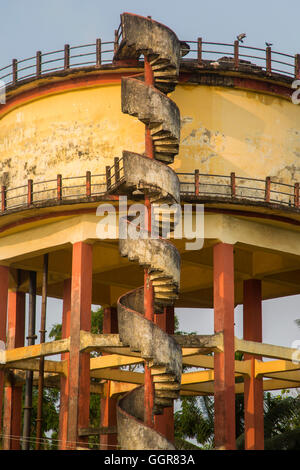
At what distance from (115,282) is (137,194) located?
7.77 meters

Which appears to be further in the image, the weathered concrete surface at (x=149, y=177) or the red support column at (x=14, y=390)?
the red support column at (x=14, y=390)

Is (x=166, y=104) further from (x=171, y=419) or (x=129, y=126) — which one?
(x=171, y=419)

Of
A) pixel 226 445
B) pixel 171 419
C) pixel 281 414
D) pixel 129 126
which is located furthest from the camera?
pixel 281 414

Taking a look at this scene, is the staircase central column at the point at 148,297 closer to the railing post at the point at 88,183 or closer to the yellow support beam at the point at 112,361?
the railing post at the point at 88,183

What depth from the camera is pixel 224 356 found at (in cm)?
2920

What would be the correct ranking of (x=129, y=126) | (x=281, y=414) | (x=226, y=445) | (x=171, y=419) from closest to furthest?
(x=226, y=445) < (x=129, y=126) < (x=171, y=419) < (x=281, y=414)

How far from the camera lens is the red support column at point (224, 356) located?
28.6 metres

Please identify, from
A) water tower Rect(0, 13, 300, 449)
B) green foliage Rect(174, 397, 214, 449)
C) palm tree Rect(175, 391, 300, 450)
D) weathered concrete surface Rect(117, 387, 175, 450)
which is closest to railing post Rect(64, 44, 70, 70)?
water tower Rect(0, 13, 300, 449)

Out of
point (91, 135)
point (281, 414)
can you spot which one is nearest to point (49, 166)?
point (91, 135)

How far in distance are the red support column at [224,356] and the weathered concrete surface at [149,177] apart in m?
2.43

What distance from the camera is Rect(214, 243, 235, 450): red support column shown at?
28609mm

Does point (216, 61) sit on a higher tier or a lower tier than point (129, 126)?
higher

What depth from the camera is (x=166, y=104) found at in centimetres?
2889

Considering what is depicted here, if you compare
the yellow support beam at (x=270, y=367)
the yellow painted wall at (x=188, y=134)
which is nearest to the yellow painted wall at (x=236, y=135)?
the yellow painted wall at (x=188, y=134)
